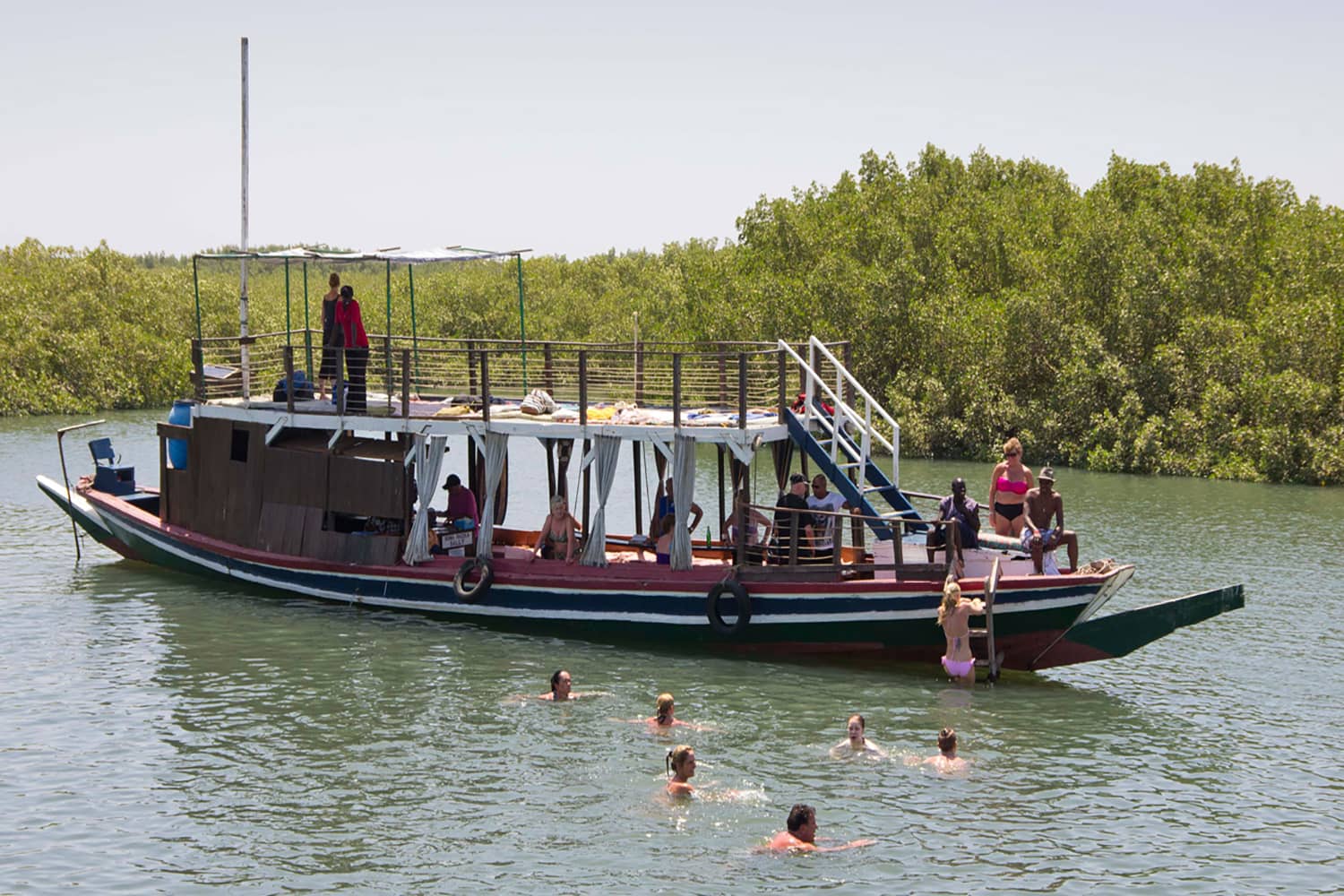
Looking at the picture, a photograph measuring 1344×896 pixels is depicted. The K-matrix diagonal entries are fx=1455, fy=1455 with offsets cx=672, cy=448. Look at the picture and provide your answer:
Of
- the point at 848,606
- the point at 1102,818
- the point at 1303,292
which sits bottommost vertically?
the point at 1102,818

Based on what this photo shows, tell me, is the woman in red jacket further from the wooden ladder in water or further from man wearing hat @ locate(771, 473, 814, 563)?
the wooden ladder in water

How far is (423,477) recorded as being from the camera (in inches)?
850

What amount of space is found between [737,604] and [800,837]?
6.03m

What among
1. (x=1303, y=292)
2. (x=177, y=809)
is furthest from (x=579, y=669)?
(x=1303, y=292)

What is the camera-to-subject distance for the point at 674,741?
1647 centimetres

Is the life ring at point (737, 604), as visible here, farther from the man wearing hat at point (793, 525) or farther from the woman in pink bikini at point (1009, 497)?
the woman in pink bikini at point (1009, 497)

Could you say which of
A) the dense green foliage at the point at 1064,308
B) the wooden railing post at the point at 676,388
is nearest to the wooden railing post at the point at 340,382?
the wooden railing post at the point at 676,388

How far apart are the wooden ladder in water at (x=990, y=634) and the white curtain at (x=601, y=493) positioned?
212 inches

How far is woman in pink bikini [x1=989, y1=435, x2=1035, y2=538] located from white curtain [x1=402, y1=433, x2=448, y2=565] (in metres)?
8.03

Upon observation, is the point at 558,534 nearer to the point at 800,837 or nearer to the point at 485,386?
the point at 485,386

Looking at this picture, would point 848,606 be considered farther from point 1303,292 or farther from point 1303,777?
point 1303,292

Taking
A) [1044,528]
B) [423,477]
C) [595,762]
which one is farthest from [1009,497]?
[423,477]

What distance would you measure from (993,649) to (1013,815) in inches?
153

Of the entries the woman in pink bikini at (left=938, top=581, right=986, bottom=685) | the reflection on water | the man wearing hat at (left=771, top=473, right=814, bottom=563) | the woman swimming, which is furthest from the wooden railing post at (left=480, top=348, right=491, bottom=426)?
the woman in pink bikini at (left=938, top=581, right=986, bottom=685)
